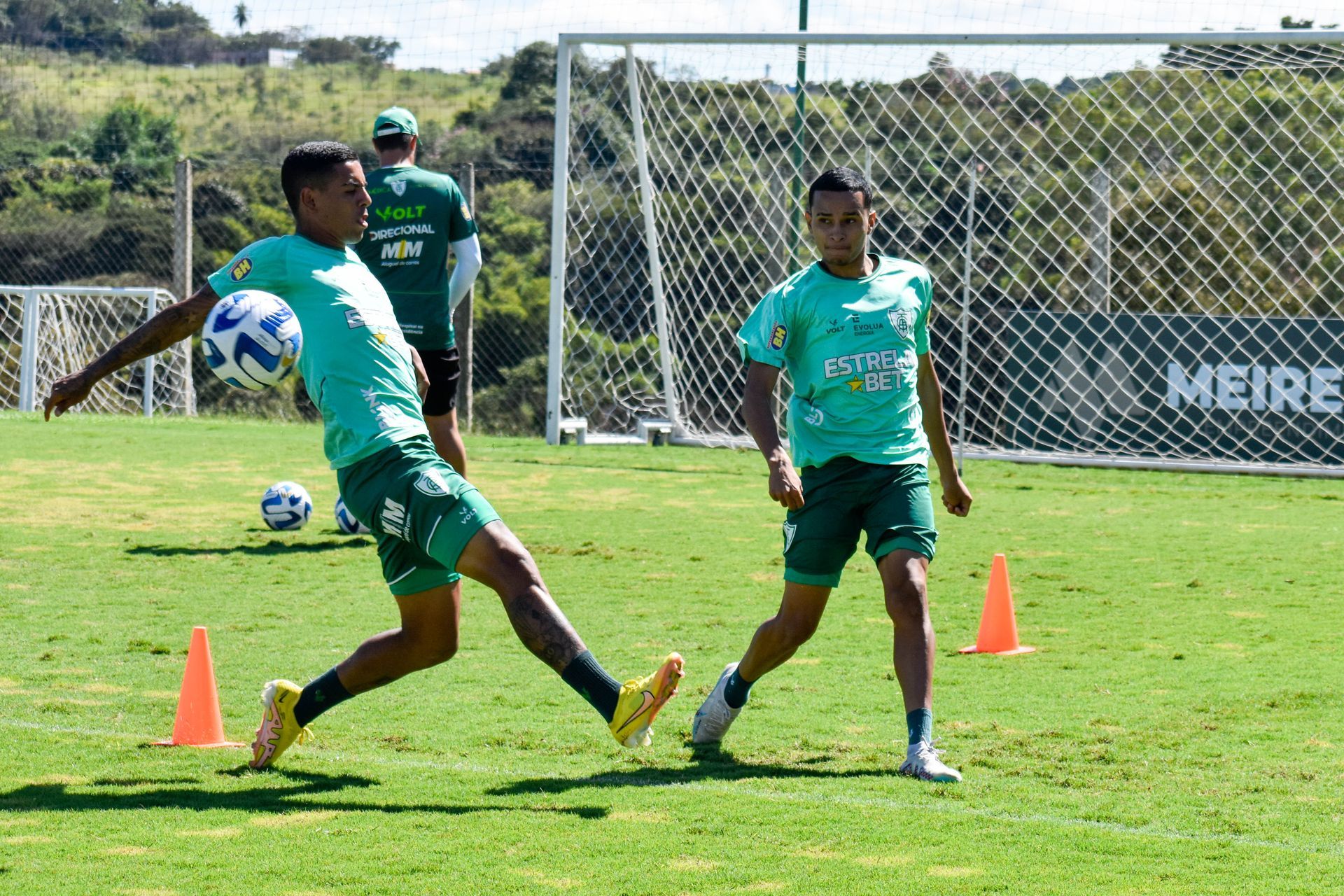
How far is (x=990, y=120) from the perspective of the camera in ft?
49.2

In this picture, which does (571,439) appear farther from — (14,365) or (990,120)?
(14,365)

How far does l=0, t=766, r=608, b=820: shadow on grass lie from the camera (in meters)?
4.29

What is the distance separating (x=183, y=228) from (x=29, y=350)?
2.42m

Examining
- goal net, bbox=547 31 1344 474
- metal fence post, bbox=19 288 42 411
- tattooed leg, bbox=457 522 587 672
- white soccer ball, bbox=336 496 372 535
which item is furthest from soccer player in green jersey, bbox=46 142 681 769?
metal fence post, bbox=19 288 42 411

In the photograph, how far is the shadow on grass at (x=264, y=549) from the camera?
9.06 metres

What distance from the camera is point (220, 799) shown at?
4418 millimetres

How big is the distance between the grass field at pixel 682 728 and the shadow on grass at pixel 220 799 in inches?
0.6

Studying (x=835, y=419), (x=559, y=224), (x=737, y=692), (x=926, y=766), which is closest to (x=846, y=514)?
(x=835, y=419)

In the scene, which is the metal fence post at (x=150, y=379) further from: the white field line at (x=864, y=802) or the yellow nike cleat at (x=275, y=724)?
the yellow nike cleat at (x=275, y=724)

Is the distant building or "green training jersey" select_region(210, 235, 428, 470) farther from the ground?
the distant building

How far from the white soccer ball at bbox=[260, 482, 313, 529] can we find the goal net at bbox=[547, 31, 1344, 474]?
20.0ft

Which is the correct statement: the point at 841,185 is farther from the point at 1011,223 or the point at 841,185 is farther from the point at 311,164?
the point at 1011,223

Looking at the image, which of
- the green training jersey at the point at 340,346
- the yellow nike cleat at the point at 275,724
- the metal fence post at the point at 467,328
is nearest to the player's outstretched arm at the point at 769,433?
the green training jersey at the point at 340,346

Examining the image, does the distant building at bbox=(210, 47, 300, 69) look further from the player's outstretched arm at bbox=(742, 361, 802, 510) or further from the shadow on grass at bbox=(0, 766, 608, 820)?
the shadow on grass at bbox=(0, 766, 608, 820)
